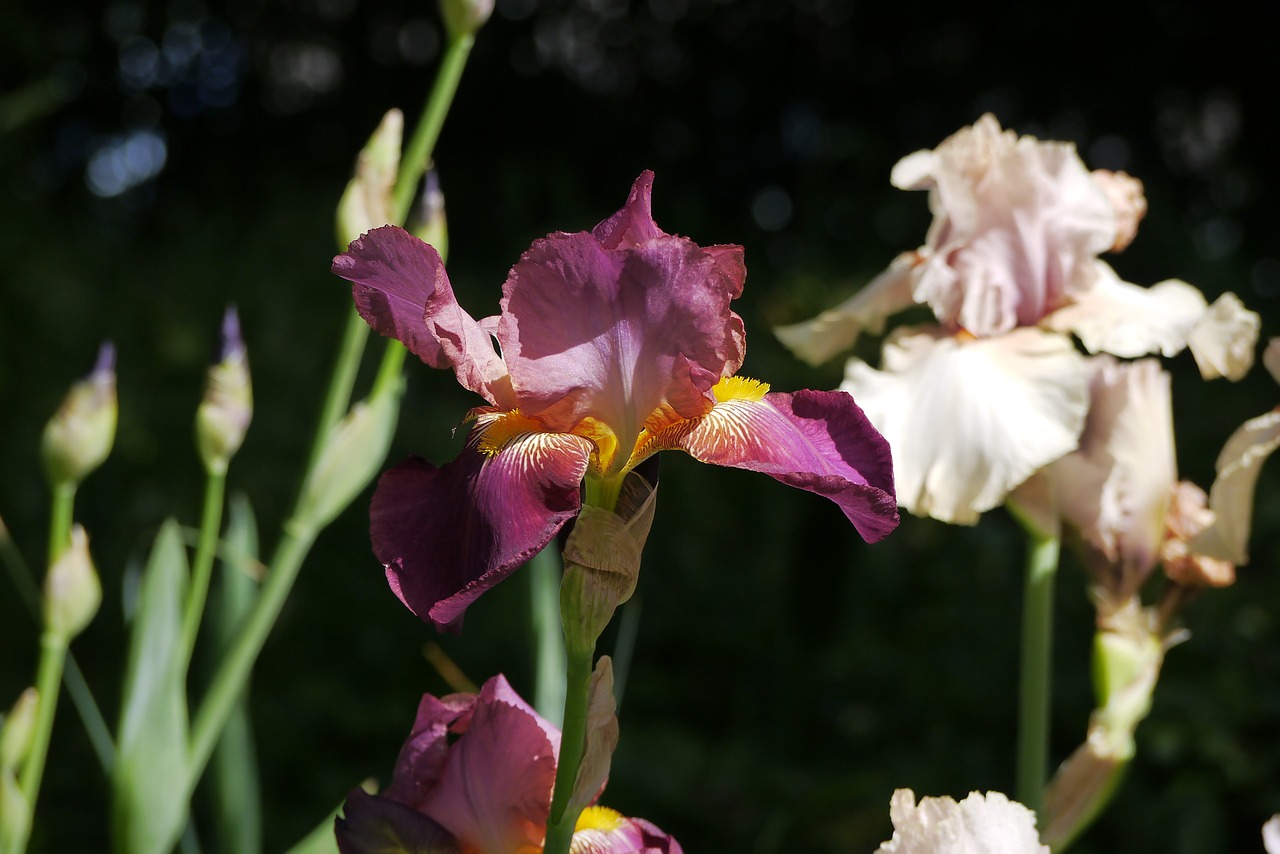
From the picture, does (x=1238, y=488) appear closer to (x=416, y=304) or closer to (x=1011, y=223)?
(x=1011, y=223)

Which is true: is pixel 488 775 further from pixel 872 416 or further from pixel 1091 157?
pixel 1091 157

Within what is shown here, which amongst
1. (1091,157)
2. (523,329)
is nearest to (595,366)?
(523,329)

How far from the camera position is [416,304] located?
41 cm

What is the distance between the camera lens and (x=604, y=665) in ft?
1.33

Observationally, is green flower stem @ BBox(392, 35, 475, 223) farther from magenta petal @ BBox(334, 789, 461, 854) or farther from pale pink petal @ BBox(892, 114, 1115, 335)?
magenta petal @ BBox(334, 789, 461, 854)

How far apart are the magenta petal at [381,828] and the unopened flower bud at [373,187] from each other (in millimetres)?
408

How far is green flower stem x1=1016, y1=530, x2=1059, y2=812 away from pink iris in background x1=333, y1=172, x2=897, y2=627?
9.1 inches

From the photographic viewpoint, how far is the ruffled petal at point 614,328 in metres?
0.38

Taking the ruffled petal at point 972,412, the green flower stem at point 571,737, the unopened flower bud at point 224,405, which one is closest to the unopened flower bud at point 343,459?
the unopened flower bud at point 224,405

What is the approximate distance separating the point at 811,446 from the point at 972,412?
204mm

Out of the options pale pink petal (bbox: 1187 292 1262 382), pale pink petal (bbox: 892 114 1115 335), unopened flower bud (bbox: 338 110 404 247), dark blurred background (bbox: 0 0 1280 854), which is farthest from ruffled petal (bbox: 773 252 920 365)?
dark blurred background (bbox: 0 0 1280 854)

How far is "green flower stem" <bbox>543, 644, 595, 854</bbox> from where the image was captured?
375 mm

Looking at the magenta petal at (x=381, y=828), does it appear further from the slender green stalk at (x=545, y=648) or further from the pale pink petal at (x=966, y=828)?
the slender green stalk at (x=545, y=648)

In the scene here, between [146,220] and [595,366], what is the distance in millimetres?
4421
